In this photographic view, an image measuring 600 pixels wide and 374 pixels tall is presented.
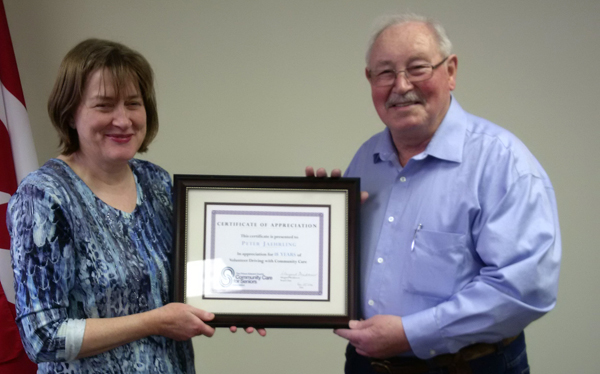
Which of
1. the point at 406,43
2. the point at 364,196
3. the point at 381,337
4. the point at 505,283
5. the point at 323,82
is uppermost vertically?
the point at 323,82

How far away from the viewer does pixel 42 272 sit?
5.41 ft

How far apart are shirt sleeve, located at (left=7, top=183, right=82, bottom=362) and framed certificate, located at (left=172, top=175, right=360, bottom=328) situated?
0.37 meters

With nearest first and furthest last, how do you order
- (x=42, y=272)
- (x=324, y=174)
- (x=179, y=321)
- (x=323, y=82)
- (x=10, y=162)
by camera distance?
(x=42, y=272), (x=179, y=321), (x=324, y=174), (x=10, y=162), (x=323, y=82)

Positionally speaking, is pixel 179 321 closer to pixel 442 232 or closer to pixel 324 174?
pixel 324 174

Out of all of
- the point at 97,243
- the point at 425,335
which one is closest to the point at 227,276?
the point at 97,243

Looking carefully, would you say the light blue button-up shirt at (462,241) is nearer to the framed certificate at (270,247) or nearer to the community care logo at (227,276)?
the framed certificate at (270,247)

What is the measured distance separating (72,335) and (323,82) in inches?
84.2

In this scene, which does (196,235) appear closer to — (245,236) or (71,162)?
(245,236)

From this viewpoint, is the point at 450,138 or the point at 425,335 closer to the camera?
the point at 425,335

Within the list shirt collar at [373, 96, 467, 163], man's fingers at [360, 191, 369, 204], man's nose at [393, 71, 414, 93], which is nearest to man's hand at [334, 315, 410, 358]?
man's fingers at [360, 191, 369, 204]

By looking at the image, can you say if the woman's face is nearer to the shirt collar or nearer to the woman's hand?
the woman's hand

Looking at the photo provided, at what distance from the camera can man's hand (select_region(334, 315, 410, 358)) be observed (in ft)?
5.82

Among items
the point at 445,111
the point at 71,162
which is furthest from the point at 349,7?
the point at 71,162

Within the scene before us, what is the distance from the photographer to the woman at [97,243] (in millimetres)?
1665
